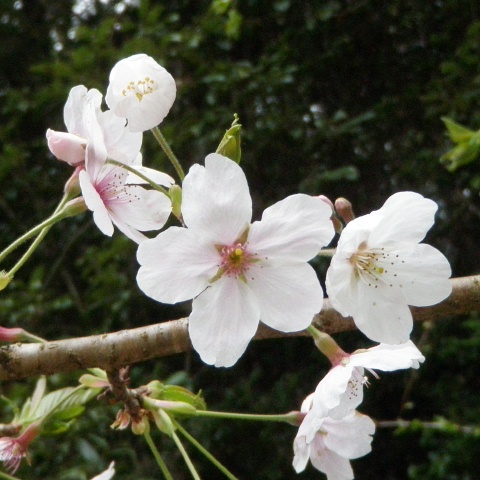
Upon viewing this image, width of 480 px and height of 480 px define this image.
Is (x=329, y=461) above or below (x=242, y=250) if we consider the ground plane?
below

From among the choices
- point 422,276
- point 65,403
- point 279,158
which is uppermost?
point 422,276

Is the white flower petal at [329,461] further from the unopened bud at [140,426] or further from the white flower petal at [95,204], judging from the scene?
the white flower petal at [95,204]

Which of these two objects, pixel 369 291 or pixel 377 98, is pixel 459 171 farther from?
pixel 369 291

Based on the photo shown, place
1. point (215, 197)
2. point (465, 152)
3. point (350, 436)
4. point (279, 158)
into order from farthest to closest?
point (279, 158)
point (465, 152)
point (350, 436)
point (215, 197)

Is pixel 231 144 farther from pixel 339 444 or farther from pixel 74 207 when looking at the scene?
pixel 339 444

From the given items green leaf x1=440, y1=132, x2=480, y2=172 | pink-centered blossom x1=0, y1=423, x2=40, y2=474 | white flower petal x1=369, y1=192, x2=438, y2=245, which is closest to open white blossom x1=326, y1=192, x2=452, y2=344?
white flower petal x1=369, y1=192, x2=438, y2=245

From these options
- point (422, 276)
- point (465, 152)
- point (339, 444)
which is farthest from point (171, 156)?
point (465, 152)

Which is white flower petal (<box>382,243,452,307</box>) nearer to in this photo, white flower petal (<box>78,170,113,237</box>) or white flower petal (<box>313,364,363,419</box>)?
white flower petal (<box>313,364,363,419</box>)
